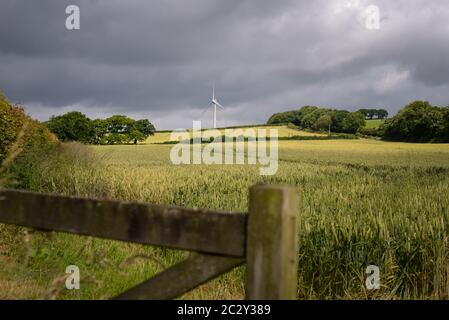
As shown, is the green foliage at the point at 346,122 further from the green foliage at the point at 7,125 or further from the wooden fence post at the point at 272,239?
the wooden fence post at the point at 272,239

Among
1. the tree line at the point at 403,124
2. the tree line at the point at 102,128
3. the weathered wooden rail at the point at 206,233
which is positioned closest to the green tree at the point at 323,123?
the tree line at the point at 403,124

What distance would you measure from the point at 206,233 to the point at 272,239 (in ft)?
1.09

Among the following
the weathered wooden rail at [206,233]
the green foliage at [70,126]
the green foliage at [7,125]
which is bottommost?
the weathered wooden rail at [206,233]

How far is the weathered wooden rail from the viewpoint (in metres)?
2.06

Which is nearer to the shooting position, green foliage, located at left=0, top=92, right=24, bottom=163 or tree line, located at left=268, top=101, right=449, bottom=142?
green foliage, located at left=0, top=92, right=24, bottom=163

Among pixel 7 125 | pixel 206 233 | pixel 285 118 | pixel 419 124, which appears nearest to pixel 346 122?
pixel 419 124

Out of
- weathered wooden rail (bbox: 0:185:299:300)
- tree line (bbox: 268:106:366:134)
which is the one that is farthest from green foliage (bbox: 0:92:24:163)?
tree line (bbox: 268:106:366:134)

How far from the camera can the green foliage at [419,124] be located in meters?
70.6

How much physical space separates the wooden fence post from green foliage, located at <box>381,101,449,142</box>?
73.4m

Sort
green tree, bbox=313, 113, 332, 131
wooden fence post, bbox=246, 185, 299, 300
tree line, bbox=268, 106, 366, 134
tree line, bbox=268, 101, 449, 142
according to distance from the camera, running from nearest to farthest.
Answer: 1. wooden fence post, bbox=246, 185, 299, 300
2. tree line, bbox=268, 101, 449, 142
3. green tree, bbox=313, 113, 332, 131
4. tree line, bbox=268, 106, 366, 134

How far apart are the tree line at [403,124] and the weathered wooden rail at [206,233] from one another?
239 ft

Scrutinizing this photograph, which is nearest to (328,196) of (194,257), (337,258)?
(337,258)

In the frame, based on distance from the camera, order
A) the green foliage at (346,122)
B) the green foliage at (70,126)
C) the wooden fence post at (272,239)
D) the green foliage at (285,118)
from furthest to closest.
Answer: the green foliage at (285,118) < the green foliage at (346,122) < the green foliage at (70,126) < the wooden fence post at (272,239)

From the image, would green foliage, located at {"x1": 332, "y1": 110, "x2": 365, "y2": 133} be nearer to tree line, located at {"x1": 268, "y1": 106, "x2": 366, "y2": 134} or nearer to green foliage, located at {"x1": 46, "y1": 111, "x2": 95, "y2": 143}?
tree line, located at {"x1": 268, "y1": 106, "x2": 366, "y2": 134}
